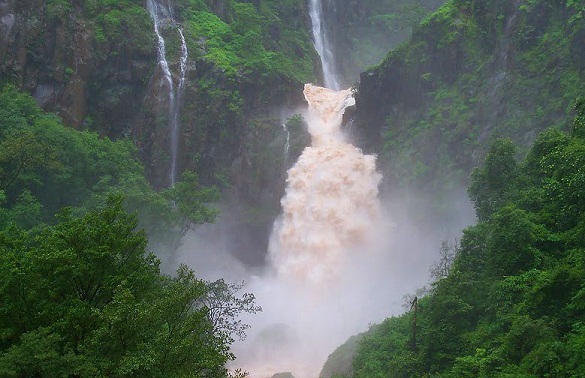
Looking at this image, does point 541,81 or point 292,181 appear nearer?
point 541,81

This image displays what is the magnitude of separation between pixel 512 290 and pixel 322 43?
44.2 metres

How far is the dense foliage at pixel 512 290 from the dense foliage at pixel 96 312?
7.07m

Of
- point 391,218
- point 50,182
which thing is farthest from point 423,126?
point 50,182

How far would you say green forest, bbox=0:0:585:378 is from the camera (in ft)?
42.7

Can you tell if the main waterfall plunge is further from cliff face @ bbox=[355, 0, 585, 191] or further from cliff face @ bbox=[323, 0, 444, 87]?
cliff face @ bbox=[323, 0, 444, 87]

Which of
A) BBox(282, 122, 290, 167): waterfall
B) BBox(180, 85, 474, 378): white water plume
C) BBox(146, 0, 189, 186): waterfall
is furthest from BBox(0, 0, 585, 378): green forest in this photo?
BBox(180, 85, 474, 378): white water plume

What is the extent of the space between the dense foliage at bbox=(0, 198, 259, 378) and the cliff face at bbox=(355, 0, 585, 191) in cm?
2290

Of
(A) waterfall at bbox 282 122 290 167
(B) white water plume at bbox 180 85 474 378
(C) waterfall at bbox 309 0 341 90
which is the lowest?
(B) white water plume at bbox 180 85 474 378

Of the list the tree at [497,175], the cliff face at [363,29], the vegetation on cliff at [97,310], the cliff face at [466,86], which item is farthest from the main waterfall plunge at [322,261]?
the cliff face at [363,29]

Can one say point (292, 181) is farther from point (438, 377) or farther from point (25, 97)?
point (438, 377)

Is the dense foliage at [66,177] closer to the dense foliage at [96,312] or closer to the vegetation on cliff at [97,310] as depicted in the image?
the vegetation on cliff at [97,310]

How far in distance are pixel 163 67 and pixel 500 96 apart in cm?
2180

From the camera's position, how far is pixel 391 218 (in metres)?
36.8

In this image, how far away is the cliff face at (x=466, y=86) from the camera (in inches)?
1212
